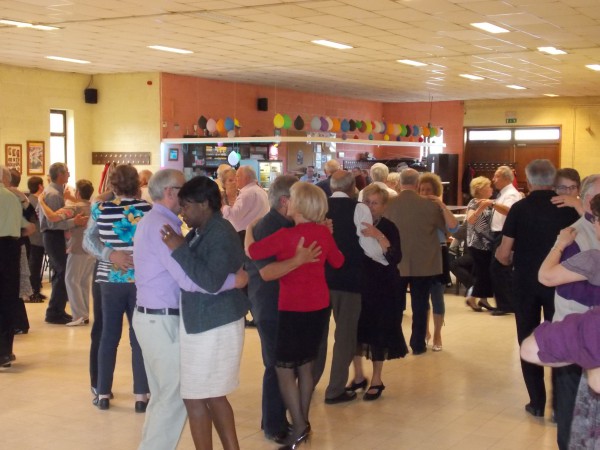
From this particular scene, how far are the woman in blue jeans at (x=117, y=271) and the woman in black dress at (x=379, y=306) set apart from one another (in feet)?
5.01

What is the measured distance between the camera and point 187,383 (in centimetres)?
398

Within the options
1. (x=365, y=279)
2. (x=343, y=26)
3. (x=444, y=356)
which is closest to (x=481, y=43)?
(x=343, y=26)

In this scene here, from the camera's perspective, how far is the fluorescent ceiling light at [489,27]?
9664 mm

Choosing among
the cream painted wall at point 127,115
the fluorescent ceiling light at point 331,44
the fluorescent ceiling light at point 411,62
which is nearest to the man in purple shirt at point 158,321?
the fluorescent ceiling light at point 331,44

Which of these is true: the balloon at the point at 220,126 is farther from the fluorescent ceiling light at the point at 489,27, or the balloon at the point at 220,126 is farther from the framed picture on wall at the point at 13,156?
the fluorescent ceiling light at the point at 489,27

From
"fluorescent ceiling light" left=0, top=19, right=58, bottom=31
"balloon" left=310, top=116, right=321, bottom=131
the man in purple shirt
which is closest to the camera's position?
the man in purple shirt

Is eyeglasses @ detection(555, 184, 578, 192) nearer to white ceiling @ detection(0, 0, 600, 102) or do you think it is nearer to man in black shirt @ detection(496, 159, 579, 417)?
man in black shirt @ detection(496, 159, 579, 417)

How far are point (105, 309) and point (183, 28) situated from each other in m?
5.13

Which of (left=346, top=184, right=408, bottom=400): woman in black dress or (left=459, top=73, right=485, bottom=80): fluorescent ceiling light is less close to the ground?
(left=459, top=73, right=485, bottom=80): fluorescent ceiling light

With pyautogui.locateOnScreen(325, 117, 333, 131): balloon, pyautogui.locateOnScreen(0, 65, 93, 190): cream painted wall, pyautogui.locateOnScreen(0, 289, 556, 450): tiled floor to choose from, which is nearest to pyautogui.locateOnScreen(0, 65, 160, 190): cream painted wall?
pyautogui.locateOnScreen(0, 65, 93, 190): cream painted wall

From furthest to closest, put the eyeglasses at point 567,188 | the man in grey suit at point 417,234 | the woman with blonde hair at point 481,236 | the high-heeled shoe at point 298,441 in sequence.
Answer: the woman with blonde hair at point 481,236 → the man in grey suit at point 417,234 → the eyeglasses at point 567,188 → the high-heeled shoe at point 298,441

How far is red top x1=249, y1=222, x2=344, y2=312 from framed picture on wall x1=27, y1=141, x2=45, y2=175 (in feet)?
32.9

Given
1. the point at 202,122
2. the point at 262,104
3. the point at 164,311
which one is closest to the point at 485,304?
the point at 164,311

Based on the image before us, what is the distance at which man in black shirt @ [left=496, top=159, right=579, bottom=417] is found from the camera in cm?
538
